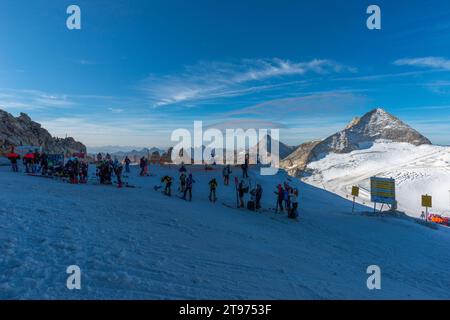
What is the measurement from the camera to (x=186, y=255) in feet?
22.9

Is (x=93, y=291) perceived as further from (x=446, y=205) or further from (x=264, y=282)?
(x=446, y=205)

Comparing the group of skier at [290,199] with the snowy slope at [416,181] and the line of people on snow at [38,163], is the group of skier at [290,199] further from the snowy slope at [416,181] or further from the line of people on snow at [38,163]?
the snowy slope at [416,181]

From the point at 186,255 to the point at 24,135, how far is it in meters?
54.9

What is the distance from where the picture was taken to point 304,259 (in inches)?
330

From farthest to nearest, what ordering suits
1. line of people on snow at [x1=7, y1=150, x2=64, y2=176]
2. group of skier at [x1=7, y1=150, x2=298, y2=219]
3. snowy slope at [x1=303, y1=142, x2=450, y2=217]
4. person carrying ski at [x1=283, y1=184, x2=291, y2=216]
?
snowy slope at [x1=303, y1=142, x2=450, y2=217] < line of people on snow at [x1=7, y1=150, x2=64, y2=176] < group of skier at [x1=7, y1=150, x2=298, y2=219] < person carrying ski at [x1=283, y1=184, x2=291, y2=216]

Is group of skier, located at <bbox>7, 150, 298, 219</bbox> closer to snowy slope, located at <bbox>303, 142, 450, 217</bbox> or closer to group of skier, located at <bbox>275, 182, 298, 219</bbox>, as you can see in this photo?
group of skier, located at <bbox>275, 182, 298, 219</bbox>

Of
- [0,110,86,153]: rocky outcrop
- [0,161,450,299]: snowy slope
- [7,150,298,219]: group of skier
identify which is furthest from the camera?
[0,110,86,153]: rocky outcrop

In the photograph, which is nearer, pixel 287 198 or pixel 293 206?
pixel 293 206

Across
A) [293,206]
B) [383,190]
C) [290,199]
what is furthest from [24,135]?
[383,190]

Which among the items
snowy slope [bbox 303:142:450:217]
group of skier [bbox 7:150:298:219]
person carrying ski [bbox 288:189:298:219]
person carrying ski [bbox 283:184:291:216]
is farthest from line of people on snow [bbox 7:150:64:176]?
snowy slope [bbox 303:142:450:217]

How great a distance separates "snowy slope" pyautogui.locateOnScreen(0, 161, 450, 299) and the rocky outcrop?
38229 millimetres

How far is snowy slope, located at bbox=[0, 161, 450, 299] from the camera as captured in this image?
5211 mm

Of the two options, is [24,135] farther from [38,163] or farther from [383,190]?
[383,190]
